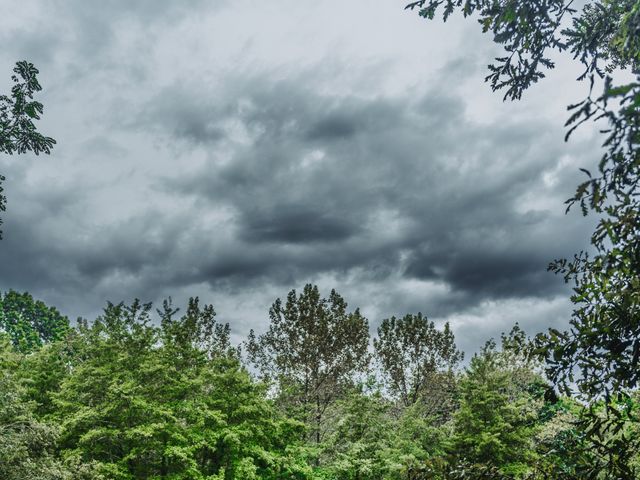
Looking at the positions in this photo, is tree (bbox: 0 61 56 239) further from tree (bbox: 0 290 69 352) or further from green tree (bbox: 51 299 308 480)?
tree (bbox: 0 290 69 352)

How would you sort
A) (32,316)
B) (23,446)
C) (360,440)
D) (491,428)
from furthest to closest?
(32,316)
(360,440)
(491,428)
(23,446)

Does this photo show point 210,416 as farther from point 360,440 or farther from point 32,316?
point 32,316

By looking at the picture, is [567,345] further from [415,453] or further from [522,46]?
[415,453]

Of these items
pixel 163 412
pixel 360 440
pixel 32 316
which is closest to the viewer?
pixel 163 412

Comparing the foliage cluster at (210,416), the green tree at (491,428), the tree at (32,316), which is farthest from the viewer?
the tree at (32,316)

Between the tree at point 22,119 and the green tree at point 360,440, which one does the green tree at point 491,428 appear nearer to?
the green tree at point 360,440

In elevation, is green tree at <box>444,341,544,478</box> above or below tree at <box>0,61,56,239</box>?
below

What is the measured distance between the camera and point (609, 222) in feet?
16.9

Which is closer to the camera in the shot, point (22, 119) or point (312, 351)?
point (22, 119)

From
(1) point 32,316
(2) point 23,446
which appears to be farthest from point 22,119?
(1) point 32,316

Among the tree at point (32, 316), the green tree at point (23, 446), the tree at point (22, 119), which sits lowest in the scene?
the green tree at point (23, 446)

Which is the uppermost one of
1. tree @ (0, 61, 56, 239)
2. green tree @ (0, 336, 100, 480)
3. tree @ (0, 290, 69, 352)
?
tree @ (0, 290, 69, 352)

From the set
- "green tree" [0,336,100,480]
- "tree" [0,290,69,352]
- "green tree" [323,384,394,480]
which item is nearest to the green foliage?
"green tree" [323,384,394,480]

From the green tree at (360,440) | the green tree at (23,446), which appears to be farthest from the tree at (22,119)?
the green tree at (360,440)
